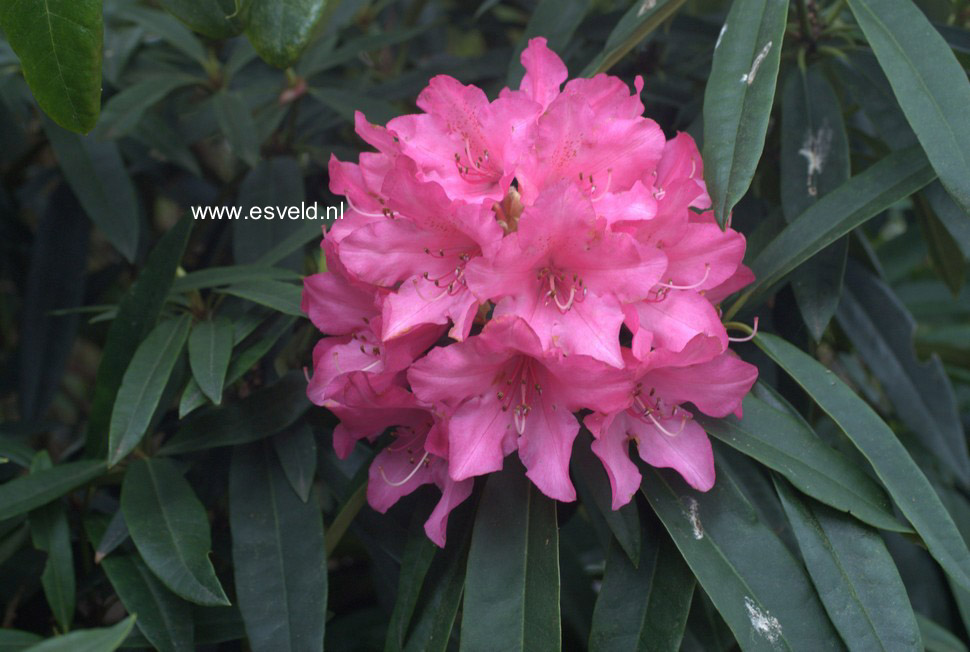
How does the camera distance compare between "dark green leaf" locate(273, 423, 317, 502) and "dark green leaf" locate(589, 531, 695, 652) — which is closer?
"dark green leaf" locate(589, 531, 695, 652)

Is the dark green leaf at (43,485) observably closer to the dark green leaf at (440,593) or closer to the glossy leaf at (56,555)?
the glossy leaf at (56,555)

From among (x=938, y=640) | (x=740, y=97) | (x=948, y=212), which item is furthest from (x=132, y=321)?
(x=938, y=640)

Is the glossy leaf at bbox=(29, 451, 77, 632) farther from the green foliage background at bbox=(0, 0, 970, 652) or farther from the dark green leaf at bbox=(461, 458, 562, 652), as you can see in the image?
the dark green leaf at bbox=(461, 458, 562, 652)

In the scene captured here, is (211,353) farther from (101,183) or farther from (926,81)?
(926,81)

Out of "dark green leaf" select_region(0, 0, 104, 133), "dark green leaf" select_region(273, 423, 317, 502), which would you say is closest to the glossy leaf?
"dark green leaf" select_region(273, 423, 317, 502)

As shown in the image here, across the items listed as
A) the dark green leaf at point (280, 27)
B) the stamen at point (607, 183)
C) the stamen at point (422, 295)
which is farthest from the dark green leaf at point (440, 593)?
the dark green leaf at point (280, 27)

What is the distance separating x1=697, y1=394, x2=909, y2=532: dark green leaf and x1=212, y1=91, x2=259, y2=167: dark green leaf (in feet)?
2.32

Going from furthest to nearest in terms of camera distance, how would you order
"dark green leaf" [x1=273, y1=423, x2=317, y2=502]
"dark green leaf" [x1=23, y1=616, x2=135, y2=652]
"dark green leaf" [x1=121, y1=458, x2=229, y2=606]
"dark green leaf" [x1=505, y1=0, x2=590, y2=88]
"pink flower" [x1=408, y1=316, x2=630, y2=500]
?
1. "dark green leaf" [x1=505, y1=0, x2=590, y2=88]
2. "dark green leaf" [x1=273, y1=423, x2=317, y2=502]
3. "dark green leaf" [x1=121, y1=458, x2=229, y2=606]
4. "pink flower" [x1=408, y1=316, x2=630, y2=500]
5. "dark green leaf" [x1=23, y1=616, x2=135, y2=652]

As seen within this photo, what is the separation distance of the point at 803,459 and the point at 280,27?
593mm

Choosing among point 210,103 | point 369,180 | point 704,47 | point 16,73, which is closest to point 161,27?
point 210,103

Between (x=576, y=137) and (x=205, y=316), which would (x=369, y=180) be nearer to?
(x=576, y=137)

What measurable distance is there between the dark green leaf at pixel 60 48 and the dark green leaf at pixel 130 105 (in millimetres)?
488

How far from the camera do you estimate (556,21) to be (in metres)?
1.06

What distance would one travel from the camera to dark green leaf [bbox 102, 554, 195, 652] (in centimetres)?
81
